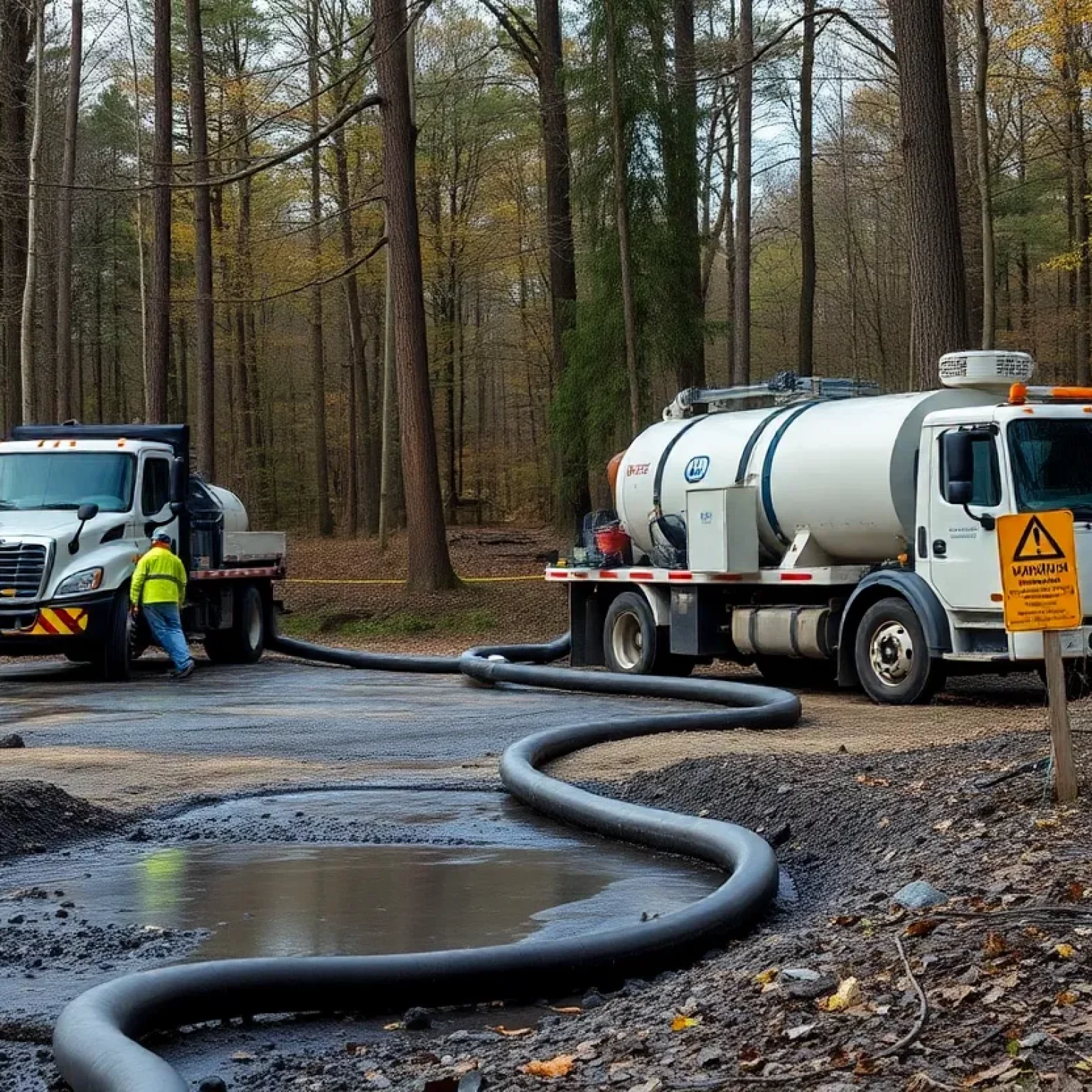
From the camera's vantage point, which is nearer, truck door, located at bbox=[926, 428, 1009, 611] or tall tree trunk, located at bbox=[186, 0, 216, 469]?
truck door, located at bbox=[926, 428, 1009, 611]

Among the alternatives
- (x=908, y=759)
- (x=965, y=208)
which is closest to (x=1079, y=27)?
(x=965, y=208)

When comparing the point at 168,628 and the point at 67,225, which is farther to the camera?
the point at 67,225

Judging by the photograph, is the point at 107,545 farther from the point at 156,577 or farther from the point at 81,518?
the point at 156,577

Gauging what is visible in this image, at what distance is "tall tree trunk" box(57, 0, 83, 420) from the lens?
33.8 metres

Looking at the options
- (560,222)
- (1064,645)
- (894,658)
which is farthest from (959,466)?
(560,222)

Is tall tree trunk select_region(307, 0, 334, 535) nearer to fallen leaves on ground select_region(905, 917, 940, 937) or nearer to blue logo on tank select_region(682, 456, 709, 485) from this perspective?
blue logo on tank select_region(682, 456, 709, 485)

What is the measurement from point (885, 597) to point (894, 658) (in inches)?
23.9

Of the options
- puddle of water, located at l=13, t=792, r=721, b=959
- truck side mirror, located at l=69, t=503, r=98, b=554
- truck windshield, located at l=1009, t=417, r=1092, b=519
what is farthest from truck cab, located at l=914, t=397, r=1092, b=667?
truck side mirror, located at l=69, t=503, r=98, b=554

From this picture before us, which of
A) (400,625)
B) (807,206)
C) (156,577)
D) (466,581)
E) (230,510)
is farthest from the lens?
(807,206)

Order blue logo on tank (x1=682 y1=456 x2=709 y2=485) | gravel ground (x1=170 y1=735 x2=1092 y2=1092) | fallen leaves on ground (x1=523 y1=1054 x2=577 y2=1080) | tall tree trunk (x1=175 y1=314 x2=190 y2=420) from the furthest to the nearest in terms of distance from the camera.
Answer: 1. tall tree trunk (x1=175 y1=314 x2=190 y2=420)
2. blue logo on tank (x1=682 y1=456 x2=709 y2=485)
3. fallen leaves on ground (x1=523 y1=1054 x2=577 y2=1080)
4. gravel ground (x1=170 y1=735 x2=1092 y2=1092)

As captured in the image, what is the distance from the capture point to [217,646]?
75.4 ft

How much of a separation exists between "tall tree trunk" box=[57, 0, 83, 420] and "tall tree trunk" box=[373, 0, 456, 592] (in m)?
10.0

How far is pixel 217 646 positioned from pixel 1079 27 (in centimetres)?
2061

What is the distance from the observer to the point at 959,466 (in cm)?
1405
